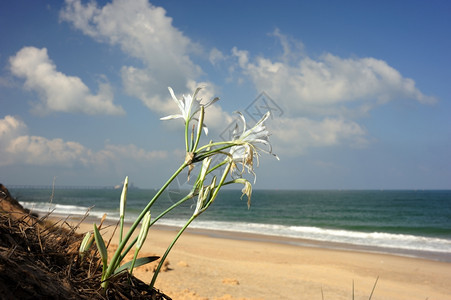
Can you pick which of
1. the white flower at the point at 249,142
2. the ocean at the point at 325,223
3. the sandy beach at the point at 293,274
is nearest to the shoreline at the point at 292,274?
the sandy beach at the point at 293,274

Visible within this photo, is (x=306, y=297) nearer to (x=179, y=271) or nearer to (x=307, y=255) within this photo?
(x=179, y=271)

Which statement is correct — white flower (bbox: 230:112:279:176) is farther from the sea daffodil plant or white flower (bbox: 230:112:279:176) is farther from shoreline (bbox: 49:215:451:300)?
shoreline (bbox: 49:215:451:300)

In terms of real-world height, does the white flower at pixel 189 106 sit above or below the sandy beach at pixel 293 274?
above

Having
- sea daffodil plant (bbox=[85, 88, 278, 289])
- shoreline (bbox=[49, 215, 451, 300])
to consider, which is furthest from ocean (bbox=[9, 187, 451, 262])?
shoreline (bbox=[49, 215, 451, 300])

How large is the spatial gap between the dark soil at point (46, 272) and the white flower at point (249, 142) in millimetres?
630

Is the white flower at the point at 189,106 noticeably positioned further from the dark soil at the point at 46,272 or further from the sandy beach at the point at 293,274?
the sandy beach at the point at 293,274

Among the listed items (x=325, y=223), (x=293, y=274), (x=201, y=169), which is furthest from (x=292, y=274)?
(x=325, y=223)

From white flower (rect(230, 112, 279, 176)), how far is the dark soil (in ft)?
2.07

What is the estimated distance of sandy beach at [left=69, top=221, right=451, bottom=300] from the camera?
5750mm

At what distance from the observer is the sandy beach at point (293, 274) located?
18.9 ft

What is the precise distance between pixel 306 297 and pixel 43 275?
550 cm

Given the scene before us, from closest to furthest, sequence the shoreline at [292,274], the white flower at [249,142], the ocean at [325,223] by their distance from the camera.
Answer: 1. the white flower at [249,142]
2. the shoreline at [292,274]
3. the ocean at [325,223]

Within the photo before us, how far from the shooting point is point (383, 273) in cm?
911

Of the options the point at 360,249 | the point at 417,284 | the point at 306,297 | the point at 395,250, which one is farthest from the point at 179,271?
the point at 395,250
